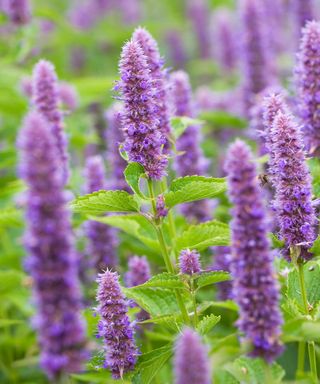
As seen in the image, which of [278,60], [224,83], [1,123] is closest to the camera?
[1,123]

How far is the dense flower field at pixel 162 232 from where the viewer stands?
2725 millimetres

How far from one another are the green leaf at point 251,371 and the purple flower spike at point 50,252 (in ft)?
2.36

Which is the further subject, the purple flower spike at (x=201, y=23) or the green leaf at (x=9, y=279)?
the purple flower spike at (x=201, y=23)

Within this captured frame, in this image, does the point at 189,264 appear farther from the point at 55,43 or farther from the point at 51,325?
the point at 55,43

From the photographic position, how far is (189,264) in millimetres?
3568

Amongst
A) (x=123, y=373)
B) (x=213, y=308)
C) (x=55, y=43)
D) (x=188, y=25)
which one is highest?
(x=188, y=25)

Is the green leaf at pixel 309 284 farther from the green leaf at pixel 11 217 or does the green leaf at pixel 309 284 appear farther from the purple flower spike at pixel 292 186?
the green leaf at pixel 11 217

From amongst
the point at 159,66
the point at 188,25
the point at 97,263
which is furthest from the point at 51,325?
the point at 188,25

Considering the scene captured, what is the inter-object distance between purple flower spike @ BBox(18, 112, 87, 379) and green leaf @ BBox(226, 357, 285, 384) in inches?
28.3

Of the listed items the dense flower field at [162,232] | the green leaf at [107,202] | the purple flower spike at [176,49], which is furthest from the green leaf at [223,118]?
the purple flower spike at [176,49]

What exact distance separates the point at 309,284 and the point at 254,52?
465cm

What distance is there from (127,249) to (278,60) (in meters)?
4.85

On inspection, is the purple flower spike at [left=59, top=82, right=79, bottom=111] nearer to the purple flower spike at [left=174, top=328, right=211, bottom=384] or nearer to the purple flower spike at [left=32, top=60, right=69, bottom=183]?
the purple flower spike at [left=32, top=60, right=69, bottom=183]

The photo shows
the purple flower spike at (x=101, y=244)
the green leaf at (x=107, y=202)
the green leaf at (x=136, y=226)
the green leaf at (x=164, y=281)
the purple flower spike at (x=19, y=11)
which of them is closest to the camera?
the green leaf at (x=164, y=281)
